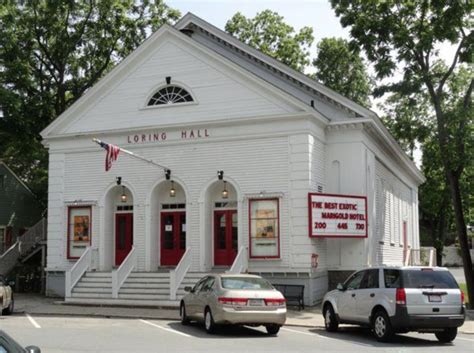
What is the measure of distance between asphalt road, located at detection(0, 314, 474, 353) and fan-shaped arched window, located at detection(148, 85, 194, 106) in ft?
33.6

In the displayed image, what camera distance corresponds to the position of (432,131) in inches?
1163

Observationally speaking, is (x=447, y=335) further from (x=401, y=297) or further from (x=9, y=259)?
(x=9, y=259)

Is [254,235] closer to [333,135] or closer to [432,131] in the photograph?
[333,135]

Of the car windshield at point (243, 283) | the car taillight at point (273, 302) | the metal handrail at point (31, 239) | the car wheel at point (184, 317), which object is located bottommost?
the car wheel at point (184, 317)

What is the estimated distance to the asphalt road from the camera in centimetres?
1341

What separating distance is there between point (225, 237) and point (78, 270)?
5646 mm

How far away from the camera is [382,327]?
14.8m

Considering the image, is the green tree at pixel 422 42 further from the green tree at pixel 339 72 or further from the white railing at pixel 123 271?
the green tree at pixel 339 72

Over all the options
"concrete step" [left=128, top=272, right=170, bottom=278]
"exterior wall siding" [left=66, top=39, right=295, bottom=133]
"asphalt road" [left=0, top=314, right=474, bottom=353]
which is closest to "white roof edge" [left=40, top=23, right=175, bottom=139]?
"exterior wall siding" [left=66, top=39, right=295, bottom=133]

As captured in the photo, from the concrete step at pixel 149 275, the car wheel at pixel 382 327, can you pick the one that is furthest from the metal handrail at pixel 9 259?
the car wheel at pixel 382 327

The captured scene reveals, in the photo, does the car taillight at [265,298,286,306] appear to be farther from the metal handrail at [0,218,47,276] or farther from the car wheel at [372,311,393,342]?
the metal handrail at [0,218,47,276]

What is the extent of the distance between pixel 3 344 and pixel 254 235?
1906 cm

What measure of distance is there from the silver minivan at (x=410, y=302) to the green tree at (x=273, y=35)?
31484 mm

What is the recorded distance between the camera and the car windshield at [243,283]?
627 inches
